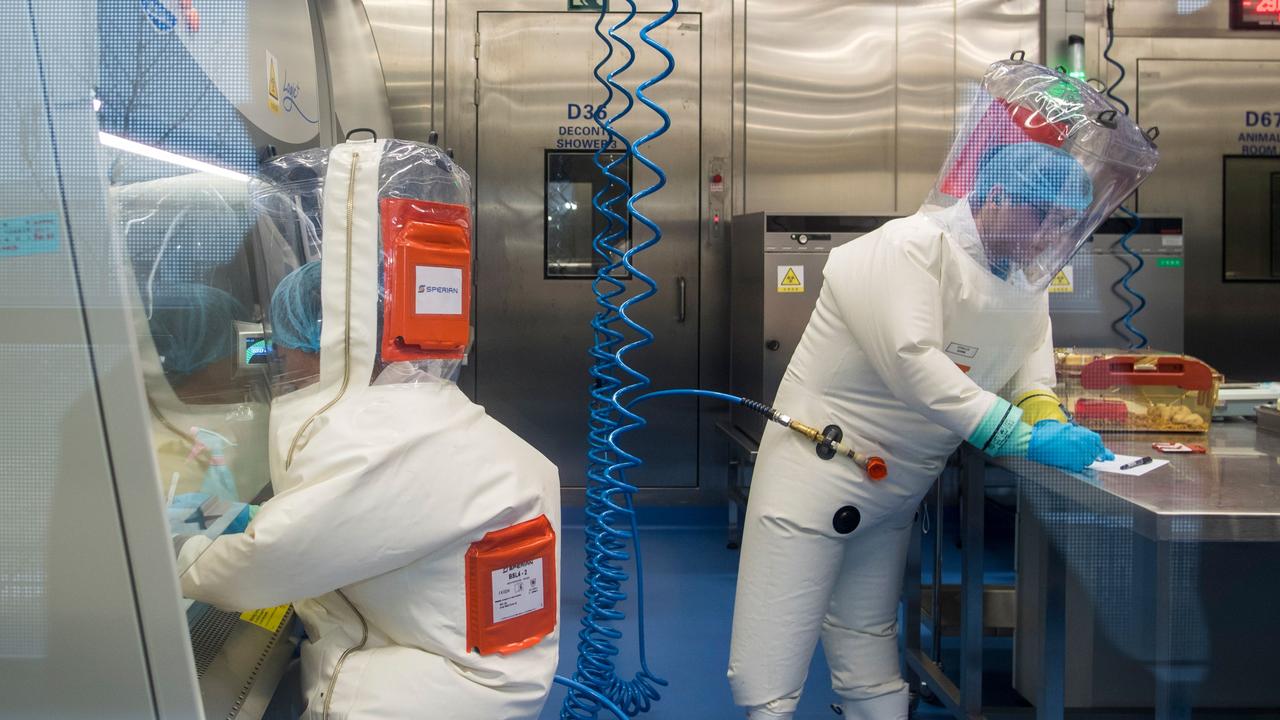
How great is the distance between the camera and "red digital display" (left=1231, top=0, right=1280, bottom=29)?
351cm

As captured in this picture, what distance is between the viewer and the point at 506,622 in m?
1.02

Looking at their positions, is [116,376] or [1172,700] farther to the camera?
[1172,700]

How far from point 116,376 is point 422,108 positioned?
11.3ft

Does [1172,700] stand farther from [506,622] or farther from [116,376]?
[116,376]

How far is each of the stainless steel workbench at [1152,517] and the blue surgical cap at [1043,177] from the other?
0.50 metres

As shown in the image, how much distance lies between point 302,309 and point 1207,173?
4335 millimetres

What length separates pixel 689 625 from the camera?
266 centimetres

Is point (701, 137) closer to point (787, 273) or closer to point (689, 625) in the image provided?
point (787, 273)

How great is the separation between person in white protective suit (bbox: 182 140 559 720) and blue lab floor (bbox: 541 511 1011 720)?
1.22 metres

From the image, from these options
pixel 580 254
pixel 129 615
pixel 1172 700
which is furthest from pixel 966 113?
pixel 580 254

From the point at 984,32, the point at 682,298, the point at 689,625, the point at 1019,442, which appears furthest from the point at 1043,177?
the point at 984,32

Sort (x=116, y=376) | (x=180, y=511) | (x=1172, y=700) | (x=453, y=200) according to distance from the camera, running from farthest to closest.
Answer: (x=1172, y=700)
(x=453, y=200)
(x=180, y=511)
(x=116, y=376)

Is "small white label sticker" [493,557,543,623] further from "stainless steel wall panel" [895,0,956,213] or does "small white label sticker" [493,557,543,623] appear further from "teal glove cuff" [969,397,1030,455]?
"stainless steel wall panel" [895,0,956,213]

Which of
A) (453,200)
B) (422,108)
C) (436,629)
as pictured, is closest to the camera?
(436,629)
